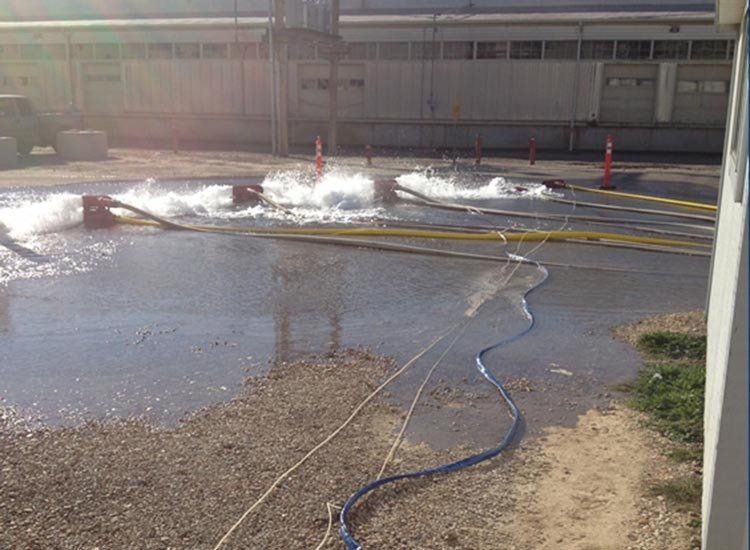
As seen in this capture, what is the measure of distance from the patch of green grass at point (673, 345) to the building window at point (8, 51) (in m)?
40.6

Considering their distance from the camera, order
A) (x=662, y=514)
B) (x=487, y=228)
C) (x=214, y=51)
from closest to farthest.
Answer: (x=662, y=514), (x=487, y=228), (x=214, y=51)

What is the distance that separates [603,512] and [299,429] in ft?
7.20

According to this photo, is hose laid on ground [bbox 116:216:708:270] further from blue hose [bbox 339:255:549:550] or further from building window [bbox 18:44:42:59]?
building window [bbox 18:44:42:59]

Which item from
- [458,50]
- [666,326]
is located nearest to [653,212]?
[666,326]

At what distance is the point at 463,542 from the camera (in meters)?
4.01

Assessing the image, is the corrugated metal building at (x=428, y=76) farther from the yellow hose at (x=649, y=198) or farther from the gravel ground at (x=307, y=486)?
the gravel ground at (x=307, y=486)

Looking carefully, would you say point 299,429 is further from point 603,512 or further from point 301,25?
point 301,25

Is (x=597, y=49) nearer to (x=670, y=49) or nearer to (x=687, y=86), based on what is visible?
(x=670, y=49)

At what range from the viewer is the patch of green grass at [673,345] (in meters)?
7.02

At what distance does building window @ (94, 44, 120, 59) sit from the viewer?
124ft

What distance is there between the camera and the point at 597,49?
1275 inches

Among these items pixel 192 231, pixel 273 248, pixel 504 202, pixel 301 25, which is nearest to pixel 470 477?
pixel 273 248

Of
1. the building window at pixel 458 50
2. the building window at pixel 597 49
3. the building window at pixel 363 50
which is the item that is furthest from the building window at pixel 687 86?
the building window at pixel 363 50

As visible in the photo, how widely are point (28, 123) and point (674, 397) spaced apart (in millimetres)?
27324
